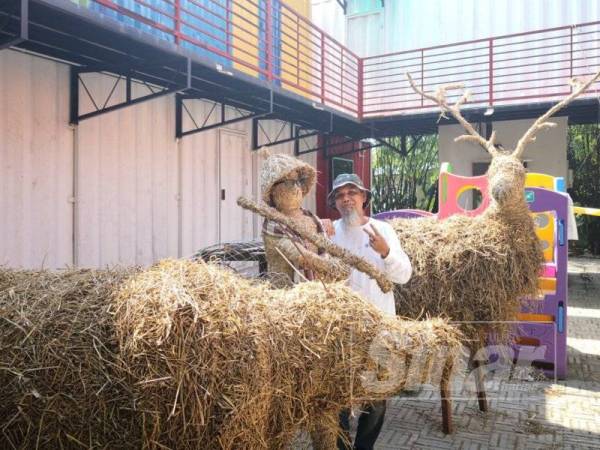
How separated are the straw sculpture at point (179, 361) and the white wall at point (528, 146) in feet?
34.2

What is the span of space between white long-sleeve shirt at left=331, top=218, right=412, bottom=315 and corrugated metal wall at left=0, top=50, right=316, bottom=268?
127 inches

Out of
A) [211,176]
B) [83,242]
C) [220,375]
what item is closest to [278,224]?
[220,375]

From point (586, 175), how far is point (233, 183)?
45.2 ft

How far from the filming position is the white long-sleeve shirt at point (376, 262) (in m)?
3.02

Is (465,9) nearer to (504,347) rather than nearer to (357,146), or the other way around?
(357,146)

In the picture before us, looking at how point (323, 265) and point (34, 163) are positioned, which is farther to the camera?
point (34, 163)

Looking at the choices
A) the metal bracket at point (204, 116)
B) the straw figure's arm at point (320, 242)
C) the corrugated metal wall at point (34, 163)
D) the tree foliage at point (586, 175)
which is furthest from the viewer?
the tree foliage at point (586, 175)

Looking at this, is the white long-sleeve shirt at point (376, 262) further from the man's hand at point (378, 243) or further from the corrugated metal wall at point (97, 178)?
the corrugated metal wall at point (97, 178)

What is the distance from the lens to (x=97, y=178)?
6145mm

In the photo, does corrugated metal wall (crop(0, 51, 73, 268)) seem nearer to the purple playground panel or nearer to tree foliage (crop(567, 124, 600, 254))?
the purple playground panel

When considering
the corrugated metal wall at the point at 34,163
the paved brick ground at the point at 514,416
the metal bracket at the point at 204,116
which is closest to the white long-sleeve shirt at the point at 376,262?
the paved brick ground at the point at 514,416

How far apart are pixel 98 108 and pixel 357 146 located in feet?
27.1

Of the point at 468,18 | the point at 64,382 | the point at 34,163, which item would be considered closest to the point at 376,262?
the point at 64,382

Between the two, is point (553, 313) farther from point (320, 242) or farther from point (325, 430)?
point (325, 430)
